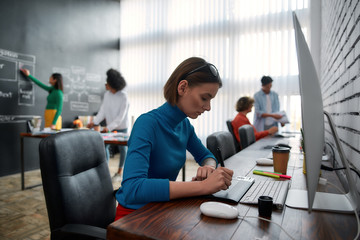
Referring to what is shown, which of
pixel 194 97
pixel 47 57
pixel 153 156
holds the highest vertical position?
pixel 47 57

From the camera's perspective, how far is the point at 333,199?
2.75ft

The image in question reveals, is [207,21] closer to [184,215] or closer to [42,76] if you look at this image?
[42,76]

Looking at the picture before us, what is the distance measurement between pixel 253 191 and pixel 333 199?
25 centimetres

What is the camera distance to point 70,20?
4707 millimetres

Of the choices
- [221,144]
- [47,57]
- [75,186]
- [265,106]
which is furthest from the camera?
[47,57]

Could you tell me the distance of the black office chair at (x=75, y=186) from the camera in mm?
900

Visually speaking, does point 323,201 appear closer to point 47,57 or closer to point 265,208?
point 265,208

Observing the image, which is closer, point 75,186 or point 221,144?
point 75,186

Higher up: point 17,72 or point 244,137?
point 17,72

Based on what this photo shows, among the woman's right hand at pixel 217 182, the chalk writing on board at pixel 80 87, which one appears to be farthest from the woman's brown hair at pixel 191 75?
the chalk writing on board at pixel 80 87

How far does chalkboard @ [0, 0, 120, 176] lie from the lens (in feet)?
12.2

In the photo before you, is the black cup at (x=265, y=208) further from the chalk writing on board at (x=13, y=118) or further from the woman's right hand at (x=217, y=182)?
the chalk writing on board at (x=13, y=118)

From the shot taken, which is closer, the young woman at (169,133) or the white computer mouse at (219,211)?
the white computer mouse at (219,211)

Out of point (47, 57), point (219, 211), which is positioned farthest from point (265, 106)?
point (47, 57)
